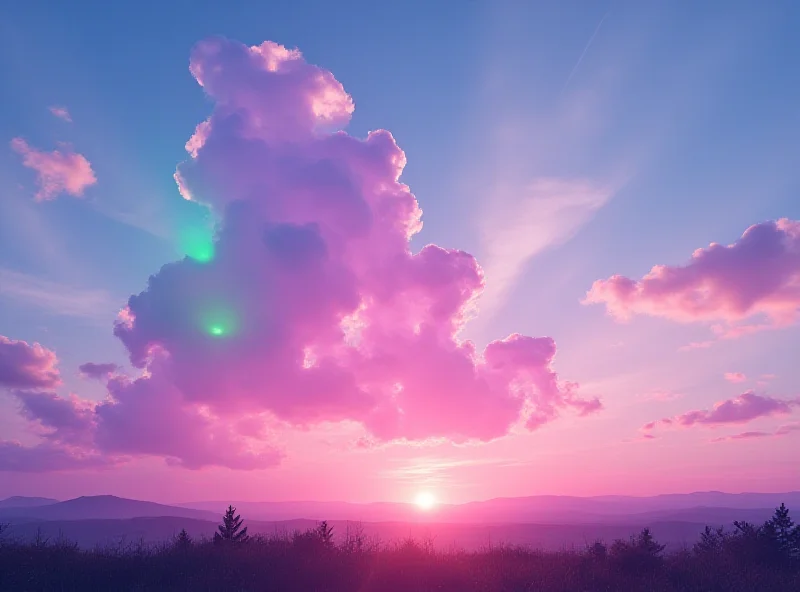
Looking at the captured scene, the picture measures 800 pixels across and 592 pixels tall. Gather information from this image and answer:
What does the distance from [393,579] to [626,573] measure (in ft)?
23.4

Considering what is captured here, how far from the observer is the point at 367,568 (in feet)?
51.5

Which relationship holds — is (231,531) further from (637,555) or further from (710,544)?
(710,544)

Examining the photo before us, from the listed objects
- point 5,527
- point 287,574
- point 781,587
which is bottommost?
point 781,587

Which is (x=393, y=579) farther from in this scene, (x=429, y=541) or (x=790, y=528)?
(x=790, y=528)

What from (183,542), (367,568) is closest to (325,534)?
(367,568)

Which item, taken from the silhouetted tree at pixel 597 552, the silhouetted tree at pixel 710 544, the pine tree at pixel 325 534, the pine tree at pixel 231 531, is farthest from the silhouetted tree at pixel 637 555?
→ the pine tree at pixel 231 531

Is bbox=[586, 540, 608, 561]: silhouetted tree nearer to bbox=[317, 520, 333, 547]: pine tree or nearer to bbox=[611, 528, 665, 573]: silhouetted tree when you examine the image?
bbox=[611, 528, 665, 573]: silhouetted tree

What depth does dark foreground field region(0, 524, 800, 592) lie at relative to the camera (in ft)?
47.1

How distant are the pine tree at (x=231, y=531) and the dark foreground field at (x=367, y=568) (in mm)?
458

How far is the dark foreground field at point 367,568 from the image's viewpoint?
14.4 m

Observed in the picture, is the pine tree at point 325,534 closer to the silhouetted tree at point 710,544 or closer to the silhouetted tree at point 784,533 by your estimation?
the silhouetted tree at point 710,544

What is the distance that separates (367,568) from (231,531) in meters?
6.64

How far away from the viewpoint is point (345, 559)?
1634cm

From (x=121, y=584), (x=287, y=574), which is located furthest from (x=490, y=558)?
(x=121, y=584)
